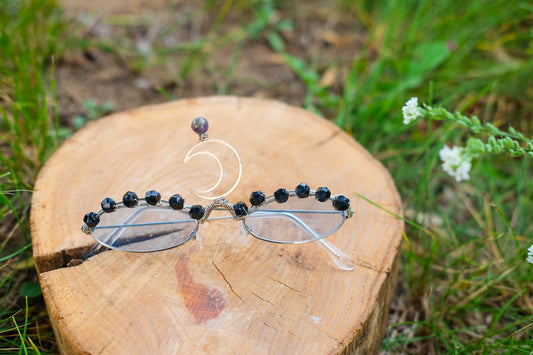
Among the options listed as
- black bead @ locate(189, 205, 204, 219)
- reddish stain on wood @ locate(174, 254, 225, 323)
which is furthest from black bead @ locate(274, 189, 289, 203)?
reddish stain on wood @ locate(174, 254, 225, 323)

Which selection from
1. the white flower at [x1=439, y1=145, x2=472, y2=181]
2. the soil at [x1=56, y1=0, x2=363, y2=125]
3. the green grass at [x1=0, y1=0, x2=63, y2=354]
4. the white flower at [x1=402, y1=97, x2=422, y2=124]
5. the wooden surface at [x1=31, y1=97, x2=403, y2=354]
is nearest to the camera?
the white flower at [x1=439, y1=145, x2=472, y2=181]

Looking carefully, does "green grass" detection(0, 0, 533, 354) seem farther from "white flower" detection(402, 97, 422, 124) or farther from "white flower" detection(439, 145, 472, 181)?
"white flower" detection(439, 145, 472, 181)

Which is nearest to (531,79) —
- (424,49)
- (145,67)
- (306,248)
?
(424,49)

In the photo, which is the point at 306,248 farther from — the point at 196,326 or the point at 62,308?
the point at 62,308

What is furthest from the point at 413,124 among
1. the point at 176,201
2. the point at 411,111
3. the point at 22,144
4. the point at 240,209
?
the point at 22,144

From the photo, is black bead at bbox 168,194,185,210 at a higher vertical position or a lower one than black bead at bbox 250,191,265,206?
lower

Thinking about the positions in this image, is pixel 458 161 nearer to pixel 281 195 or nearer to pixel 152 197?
pixel 281 195
